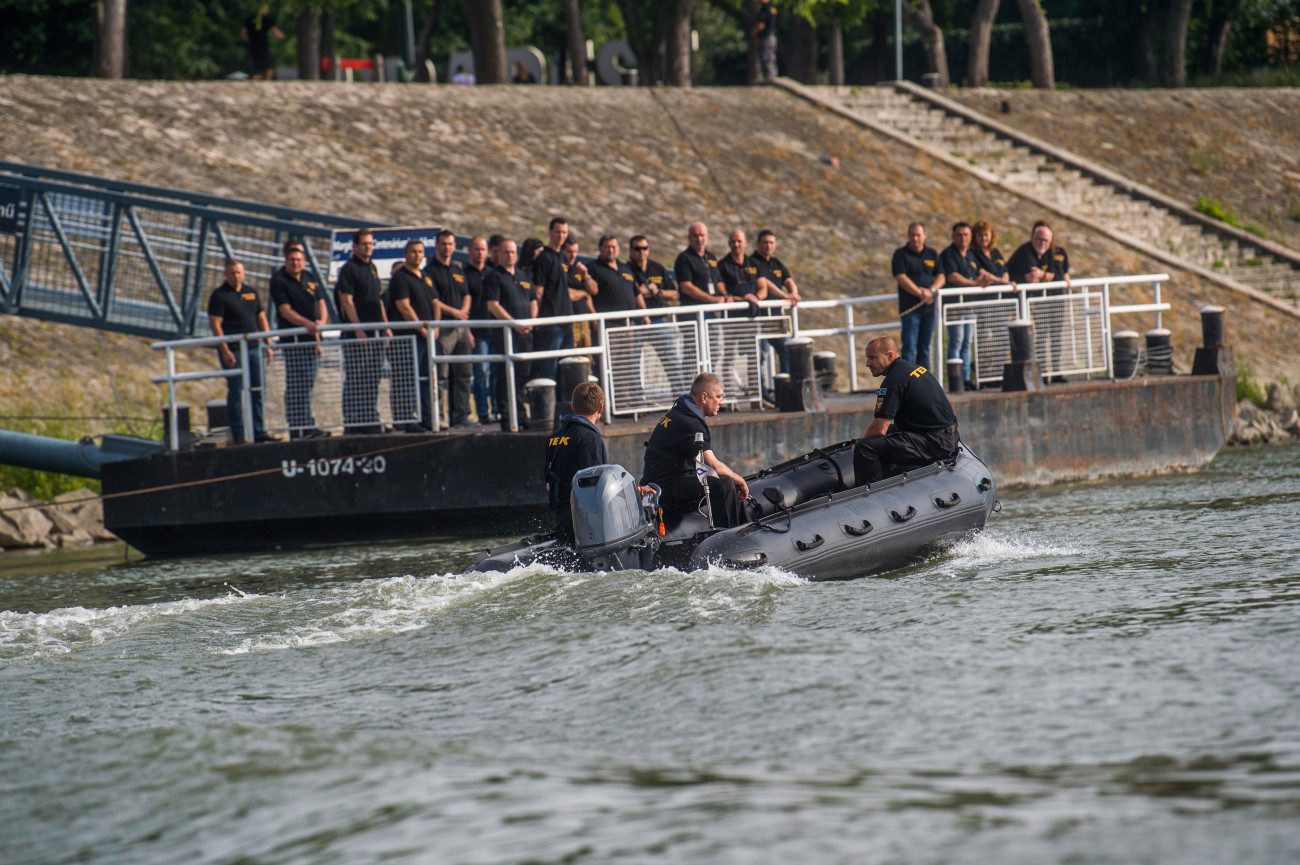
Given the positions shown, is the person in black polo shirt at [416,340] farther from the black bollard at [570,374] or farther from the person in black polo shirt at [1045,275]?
the person in black polo shirt at [1045,275]

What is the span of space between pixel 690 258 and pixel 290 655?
667 cm

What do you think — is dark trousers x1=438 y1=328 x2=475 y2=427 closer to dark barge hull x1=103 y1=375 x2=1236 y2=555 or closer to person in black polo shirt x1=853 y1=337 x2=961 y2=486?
dark barge hull x1=103 y1=375 x2=1236 y2=555

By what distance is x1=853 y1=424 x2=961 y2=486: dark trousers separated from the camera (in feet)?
33.1

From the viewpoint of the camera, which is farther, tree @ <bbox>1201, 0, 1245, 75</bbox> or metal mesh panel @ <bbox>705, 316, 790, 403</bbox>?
tree @ <bbox>1201, 0, 1245, 75</bbox>

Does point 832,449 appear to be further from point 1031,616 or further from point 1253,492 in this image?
point 1253,492

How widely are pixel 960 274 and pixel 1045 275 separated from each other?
986 millimetres

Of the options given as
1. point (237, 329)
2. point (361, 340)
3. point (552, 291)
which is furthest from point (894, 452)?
point (237, 329)

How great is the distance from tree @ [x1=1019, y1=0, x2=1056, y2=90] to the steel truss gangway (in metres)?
21.2

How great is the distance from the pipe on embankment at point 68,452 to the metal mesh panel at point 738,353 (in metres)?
4.92

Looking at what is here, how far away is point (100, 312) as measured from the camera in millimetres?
14297

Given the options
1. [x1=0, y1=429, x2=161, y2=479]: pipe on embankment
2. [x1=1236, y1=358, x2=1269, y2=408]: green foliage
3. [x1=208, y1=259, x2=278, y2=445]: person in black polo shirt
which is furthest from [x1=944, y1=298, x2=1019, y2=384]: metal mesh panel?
[x1=0, y1=429, x2=161, y2=479]: pipe on embankment

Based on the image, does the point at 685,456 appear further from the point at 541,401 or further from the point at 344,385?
the point at 344,385

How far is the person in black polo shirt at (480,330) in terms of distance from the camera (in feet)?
40.5

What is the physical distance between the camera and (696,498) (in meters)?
9.25
